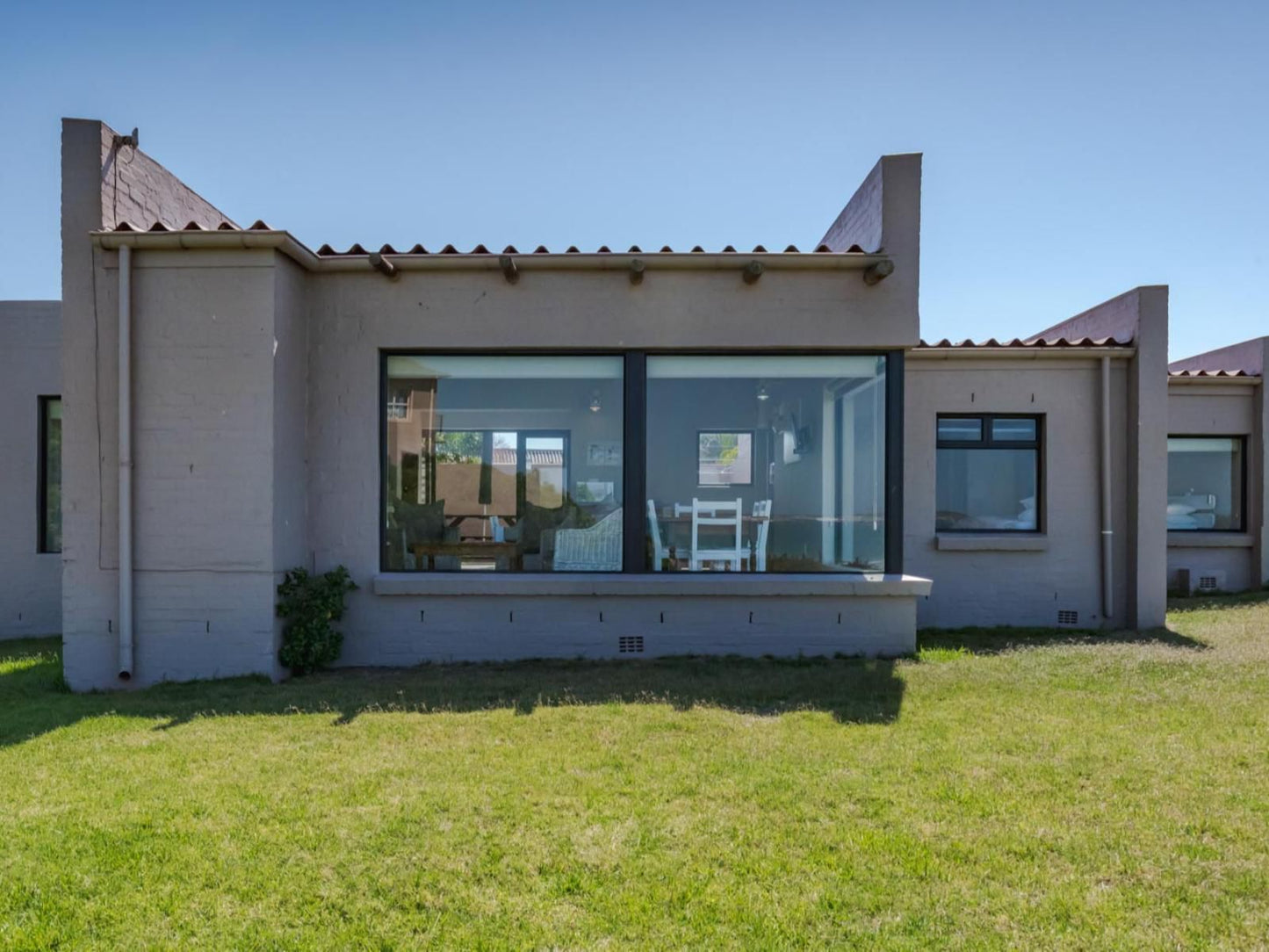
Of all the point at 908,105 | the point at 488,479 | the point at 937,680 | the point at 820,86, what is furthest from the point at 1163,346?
the point at 488,479

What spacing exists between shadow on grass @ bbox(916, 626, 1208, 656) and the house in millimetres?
953

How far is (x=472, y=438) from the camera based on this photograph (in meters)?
6.96

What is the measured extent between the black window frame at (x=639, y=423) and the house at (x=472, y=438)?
2 centimetres

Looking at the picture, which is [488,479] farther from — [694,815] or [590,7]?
[590,7]

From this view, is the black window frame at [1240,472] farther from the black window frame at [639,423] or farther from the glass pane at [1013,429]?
the black window frame at [639,423]

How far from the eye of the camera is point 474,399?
22.7 feet

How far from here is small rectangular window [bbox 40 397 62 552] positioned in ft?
28.7

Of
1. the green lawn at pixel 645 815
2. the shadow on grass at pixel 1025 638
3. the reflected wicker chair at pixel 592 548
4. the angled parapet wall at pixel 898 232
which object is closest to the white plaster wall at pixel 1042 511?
the shadow on grass at pixel 1025 638

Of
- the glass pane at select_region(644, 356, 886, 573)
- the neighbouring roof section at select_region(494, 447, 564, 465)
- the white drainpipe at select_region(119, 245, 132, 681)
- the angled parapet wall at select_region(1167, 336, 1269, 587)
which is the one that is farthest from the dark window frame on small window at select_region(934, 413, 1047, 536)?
the white drainpipe at select_region(119, 245, 132, 681)

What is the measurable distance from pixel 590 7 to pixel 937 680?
7.10 metres

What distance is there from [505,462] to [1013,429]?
5836mm

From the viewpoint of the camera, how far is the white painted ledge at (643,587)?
Answer: 6445 millimetres

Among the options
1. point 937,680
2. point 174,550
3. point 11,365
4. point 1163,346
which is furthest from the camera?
point 11,365

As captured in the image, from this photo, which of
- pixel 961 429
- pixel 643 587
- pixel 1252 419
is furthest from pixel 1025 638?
pixel 1252 419
